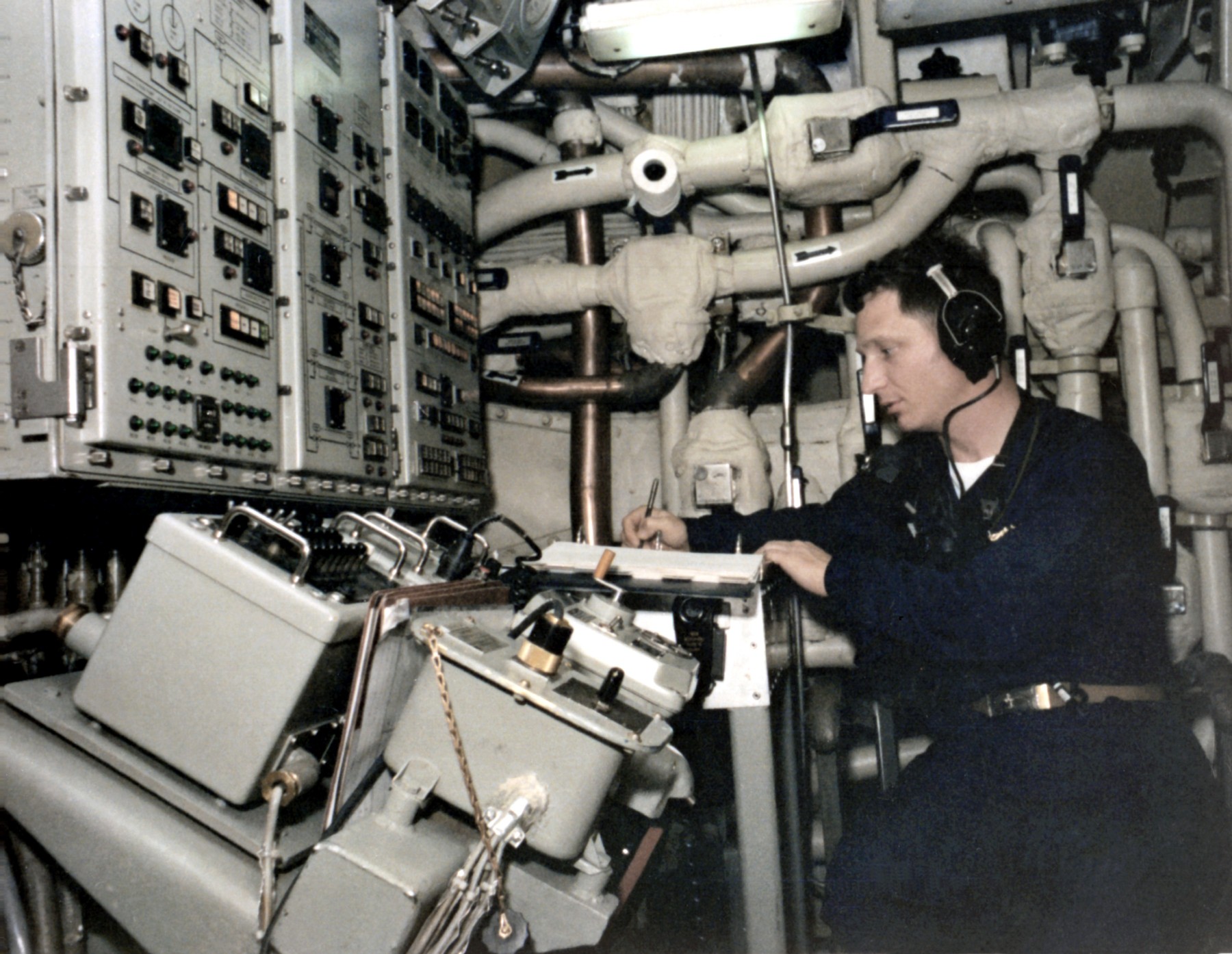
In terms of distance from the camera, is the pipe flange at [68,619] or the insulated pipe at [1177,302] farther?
the insulated pipe at [1177,302]

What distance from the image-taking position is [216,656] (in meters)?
1.24

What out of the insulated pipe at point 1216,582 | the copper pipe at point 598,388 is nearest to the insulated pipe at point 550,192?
the copper pipe at point 598,388

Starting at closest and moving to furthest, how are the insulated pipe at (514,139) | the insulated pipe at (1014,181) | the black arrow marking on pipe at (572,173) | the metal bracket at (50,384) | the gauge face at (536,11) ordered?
the metal bracket at (50,384) → the gauge face at (536,11) → the insulated pipe at (1014,181) → the black arrow marking on pipe at (572,173) → the insulated pipe at (514,139)

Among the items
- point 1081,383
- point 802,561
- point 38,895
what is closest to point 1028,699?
point 802,561

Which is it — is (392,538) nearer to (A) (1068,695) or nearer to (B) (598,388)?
(A) (1068,695)

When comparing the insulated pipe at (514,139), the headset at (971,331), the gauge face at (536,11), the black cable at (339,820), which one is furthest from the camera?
the insulated pipe at (514,139)

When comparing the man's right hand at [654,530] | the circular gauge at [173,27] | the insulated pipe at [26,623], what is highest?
the circular gauge at [173,27]

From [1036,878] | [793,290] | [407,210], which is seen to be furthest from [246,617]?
[793,290]

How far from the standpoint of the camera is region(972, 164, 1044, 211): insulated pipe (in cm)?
272

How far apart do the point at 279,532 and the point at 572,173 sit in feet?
6.54

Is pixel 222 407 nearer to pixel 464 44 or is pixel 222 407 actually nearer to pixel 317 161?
pixel 317 161

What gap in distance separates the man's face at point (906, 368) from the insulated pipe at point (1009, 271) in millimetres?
721

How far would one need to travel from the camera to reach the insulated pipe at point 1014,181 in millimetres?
2725

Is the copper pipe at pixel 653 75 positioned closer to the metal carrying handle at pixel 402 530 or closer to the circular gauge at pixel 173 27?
the circular gauge at pixel 173 27
